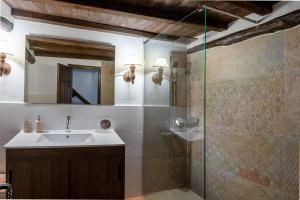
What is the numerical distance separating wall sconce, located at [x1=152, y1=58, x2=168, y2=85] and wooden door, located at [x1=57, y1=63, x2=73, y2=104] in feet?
2.94

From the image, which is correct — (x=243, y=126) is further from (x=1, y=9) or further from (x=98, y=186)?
(x=1, y=9)

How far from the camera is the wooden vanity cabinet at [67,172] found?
1.66m

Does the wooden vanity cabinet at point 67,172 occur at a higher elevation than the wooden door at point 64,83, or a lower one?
lower

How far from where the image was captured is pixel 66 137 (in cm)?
211

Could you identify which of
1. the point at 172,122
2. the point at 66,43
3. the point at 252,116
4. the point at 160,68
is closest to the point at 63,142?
the point at 66,43

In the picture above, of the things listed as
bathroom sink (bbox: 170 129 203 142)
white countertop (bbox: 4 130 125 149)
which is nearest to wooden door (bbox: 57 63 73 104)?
white countertop (bbox: 4 130 125 149)

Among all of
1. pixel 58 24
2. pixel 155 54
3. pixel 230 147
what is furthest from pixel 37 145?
pixel 230 147

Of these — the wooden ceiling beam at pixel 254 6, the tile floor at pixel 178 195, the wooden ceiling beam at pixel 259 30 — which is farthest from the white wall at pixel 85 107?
the wooden ceiling beam at pixel 254 6

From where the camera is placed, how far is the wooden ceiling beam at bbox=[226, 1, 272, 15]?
171cm

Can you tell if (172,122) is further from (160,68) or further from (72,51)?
(72,51)

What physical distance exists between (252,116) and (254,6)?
2.99ft

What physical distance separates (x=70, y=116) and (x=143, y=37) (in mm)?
1184

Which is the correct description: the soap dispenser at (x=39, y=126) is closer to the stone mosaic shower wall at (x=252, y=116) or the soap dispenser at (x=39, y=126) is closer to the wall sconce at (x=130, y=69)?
the wall sconce at (x=130, y=69)

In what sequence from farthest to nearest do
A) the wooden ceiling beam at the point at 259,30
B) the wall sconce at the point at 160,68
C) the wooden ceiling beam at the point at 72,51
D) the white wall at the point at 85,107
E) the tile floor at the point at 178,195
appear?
the wall sconce at the point at 160,68 → the tile floor at the point at 178,195 → the wooden ceiling beam at the point at 72,51 → the white wall at the point at 85,107 → the wooden ceiling beam at the point at 259,30
